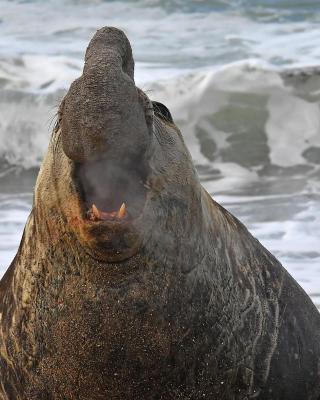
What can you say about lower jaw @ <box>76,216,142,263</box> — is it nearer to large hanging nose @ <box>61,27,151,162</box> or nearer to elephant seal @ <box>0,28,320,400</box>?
elephant seal @ <box>0,28,320,400</box>

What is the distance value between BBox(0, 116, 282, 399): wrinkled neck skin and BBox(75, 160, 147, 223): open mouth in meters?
0.05

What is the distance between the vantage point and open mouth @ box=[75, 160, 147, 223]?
318 centimetres

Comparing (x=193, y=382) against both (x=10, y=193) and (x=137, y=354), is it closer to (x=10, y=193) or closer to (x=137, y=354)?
(x=137, y=354)

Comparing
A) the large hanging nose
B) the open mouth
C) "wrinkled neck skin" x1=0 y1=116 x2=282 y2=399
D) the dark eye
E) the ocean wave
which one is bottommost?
"wrinkled neck skin" x1=0 y1=116 x2=282 y2=399

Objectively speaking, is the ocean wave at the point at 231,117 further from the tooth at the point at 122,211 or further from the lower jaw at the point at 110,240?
the tooth at the point at 122,211

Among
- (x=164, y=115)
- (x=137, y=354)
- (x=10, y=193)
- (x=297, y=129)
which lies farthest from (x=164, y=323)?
(x=297, y=129)

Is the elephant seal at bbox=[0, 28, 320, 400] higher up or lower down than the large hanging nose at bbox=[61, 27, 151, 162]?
lower down

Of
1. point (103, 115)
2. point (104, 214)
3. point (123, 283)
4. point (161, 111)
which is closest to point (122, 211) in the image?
point (104, 214)

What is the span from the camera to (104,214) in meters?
3.17

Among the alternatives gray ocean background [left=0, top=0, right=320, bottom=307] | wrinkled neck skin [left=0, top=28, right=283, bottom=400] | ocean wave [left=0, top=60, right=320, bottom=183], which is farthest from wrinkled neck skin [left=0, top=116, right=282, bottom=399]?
ocean wave [left=0, top=60, right=320, bottom=183]

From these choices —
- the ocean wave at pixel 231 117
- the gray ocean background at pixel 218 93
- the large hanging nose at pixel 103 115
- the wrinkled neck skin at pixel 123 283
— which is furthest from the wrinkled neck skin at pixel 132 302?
the ocean wave at pixel 231 117

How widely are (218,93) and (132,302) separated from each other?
9280 mm

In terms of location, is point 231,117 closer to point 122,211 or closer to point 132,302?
point 132,302

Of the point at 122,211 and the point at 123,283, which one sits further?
the point at 123,283
